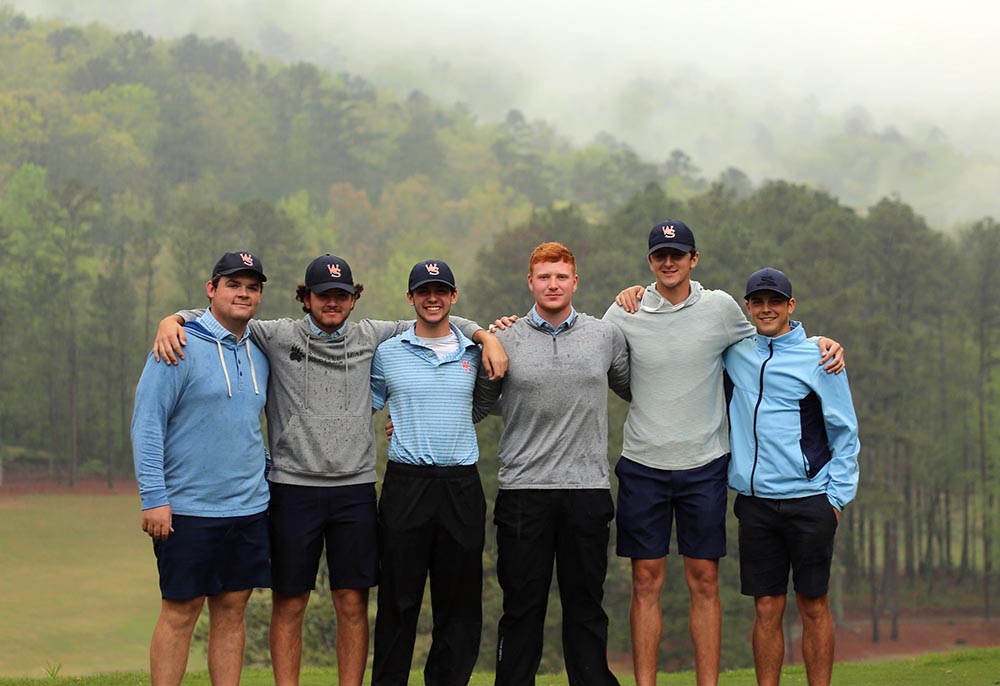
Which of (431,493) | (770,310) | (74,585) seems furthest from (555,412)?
(74,585)

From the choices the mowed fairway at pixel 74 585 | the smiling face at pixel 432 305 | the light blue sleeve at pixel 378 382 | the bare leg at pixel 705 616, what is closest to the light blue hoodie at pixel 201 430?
the light blue sleeve at pixel 378 382

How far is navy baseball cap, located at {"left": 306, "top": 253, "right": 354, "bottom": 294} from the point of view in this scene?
19.6ft

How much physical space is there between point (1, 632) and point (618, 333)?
45960 millimetres

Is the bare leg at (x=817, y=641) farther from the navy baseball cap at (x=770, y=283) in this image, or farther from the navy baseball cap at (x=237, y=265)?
the navy baseball cap at (x=237, y=265)

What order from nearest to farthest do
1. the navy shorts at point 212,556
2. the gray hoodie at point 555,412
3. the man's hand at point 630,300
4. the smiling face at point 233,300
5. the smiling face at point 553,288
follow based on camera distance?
the navy shorts at point 212,556 → the smiling face at point 233,300 → the gray hoodie at point 555,412 → the smiling face at point 553,288 → the man's hand at point 630,300

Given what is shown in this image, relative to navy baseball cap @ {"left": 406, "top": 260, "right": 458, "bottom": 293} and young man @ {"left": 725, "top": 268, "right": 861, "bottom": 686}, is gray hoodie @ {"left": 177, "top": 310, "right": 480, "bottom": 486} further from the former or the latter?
young man @ {"left": 725, "top": 268, "right": 861, "bottom": 686}

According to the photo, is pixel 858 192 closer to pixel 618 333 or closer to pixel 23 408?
pixel 23 408

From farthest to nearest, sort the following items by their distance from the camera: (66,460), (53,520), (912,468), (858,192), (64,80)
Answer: (858,192) → (64,80) → (66,460) → (53,520) → (912,468)

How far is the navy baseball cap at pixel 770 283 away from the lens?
6.18 metres

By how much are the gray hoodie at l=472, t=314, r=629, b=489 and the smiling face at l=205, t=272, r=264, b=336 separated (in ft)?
4.40

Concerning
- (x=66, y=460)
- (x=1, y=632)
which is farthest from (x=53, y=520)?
(x=1, y=632)

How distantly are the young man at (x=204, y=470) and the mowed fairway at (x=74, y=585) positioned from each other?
121 ft

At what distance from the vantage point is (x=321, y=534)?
6043 mm

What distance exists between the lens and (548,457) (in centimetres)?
604
